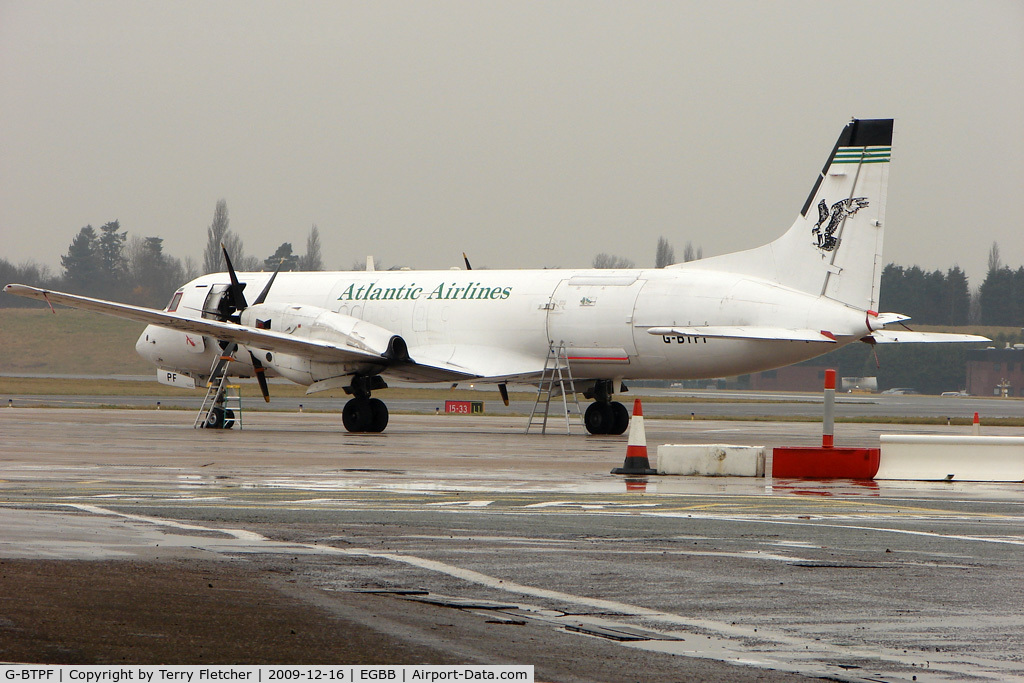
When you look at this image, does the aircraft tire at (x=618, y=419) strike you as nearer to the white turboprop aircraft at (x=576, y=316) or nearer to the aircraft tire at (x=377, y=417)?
the white turboprop aircraft at (x=576, y=316)

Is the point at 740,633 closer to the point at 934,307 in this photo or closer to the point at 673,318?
the point at 673,318

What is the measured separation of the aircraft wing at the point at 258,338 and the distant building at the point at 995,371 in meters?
94.0

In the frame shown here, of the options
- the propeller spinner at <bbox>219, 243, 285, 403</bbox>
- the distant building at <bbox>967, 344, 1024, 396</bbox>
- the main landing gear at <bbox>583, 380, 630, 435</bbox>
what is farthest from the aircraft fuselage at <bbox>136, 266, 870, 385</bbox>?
the distant building at <bbox>967, 344, 1024, 396</bbox>

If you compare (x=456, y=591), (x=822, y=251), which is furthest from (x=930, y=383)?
(x=456, y=591)

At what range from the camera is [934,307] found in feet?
433

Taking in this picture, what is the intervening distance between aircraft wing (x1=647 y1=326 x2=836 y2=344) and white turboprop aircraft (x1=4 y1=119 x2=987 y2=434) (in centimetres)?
3

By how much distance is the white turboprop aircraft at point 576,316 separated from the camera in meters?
24.8

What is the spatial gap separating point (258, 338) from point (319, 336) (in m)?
2.33

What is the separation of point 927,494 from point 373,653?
991 centimetres

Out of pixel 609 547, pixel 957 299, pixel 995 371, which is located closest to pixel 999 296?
pixel 957 299

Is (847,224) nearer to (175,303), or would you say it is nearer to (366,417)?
(366,417)

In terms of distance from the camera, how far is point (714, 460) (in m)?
16.3

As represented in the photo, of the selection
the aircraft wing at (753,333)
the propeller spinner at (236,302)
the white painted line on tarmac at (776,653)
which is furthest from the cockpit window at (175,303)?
the white painted line on tarmac at (776,653)
